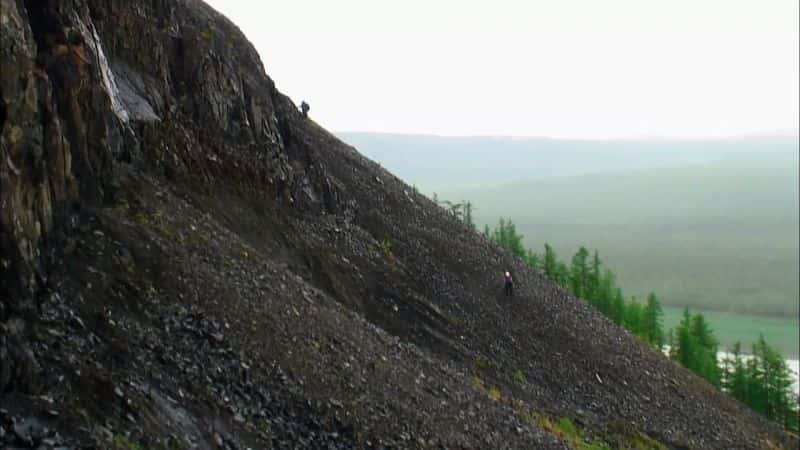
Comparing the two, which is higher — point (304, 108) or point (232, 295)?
point (304, 108)

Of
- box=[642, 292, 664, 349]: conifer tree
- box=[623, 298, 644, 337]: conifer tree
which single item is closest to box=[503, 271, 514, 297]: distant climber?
box=[623, 298, 644, 337]: conifer tree

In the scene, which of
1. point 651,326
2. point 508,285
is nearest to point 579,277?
point 651,326

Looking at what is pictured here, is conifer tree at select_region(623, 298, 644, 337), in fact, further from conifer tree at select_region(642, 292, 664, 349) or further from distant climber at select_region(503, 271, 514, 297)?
distant climber at select_region(503, 271, 514, 297)

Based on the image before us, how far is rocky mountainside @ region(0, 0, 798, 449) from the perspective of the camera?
18.6 m

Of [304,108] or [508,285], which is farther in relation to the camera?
[304,108]

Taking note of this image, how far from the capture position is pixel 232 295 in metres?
25.1

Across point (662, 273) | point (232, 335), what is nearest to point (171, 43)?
point (232, 335)

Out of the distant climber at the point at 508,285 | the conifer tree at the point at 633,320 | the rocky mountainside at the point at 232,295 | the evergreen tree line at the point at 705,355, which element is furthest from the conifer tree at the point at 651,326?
the distant climber at the point at 508,285

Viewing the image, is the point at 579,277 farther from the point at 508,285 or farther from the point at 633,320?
the point at 508,285

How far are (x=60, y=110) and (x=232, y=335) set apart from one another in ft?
28.3

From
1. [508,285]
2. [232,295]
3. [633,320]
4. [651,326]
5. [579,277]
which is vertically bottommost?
[651,326]

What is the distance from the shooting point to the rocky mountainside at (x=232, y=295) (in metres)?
18.6

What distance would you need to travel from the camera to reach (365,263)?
1588 inches

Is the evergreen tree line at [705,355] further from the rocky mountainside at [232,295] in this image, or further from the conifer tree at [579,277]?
the rocky mountainside at [232,295]
